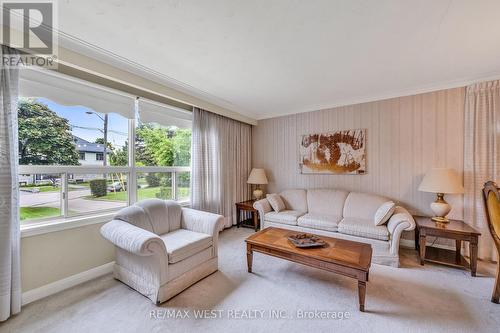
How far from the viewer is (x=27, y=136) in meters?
2.05

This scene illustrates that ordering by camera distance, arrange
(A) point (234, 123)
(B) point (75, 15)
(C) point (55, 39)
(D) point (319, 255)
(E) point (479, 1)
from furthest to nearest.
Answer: (A) point (234, 123)
(D) point (319, 255)
(C) point (55, 39)
(B) point (75, 15)
(E) point (479, 1)

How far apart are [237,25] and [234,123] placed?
2.68 m

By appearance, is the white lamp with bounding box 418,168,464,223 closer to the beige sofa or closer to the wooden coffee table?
the beige sofa

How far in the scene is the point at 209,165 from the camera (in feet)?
12.4

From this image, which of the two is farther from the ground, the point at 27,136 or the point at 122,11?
the point at 122,11

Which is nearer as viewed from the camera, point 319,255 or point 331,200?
point 319,255

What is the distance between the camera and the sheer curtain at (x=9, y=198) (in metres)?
1.70

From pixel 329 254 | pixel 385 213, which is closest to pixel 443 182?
pixel 385 213

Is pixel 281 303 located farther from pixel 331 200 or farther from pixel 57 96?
pixel 57 96

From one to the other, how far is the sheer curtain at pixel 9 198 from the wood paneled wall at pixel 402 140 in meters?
3.92

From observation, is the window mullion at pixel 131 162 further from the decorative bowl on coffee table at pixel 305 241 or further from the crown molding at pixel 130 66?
the decorative bowl on coffee table at pixel 305 241

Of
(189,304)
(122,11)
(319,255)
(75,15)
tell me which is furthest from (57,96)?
(319,255)

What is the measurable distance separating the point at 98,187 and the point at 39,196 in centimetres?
53

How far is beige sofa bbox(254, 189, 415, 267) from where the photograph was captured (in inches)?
103
